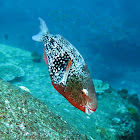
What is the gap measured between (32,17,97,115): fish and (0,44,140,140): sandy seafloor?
2.58 m

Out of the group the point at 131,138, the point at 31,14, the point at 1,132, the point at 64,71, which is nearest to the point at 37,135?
the point at 1,132

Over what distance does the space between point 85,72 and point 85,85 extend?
0.17m

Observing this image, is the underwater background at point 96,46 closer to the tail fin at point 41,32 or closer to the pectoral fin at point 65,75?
the pectoral fin at point 65,75

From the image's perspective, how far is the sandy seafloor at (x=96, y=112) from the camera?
4623mm

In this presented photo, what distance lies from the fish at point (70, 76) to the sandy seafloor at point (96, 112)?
2580mm

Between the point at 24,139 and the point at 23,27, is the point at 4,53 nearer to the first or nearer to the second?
the point at 24,139

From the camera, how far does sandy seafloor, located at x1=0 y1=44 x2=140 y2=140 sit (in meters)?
4.62

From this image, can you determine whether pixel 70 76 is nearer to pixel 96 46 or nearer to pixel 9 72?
pixel 9 72

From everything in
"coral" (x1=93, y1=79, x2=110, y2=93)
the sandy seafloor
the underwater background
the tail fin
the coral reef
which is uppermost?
the underwater background

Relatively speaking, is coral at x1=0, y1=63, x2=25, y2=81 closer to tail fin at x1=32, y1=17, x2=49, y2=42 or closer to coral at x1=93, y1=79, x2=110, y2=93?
coral at x1=93, y1=79, x2=110, y2=93

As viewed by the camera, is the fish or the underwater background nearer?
the fish

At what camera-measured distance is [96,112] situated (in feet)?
21.4

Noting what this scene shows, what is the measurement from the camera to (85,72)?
142 cm

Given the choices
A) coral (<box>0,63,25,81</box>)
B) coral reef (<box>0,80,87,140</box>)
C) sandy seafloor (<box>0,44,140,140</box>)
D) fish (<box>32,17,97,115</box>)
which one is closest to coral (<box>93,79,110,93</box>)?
sandy seafloor (<box>0,44,140,140</box>)
